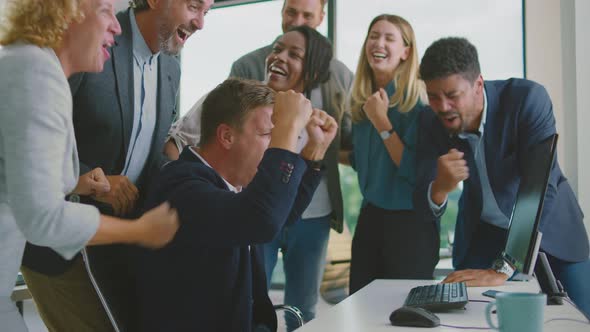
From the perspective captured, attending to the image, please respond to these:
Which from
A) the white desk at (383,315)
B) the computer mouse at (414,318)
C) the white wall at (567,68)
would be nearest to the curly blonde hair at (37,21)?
the white desk at (383,315)

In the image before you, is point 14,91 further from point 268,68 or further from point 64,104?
point 268,68

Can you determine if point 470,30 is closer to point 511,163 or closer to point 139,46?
point 511,163

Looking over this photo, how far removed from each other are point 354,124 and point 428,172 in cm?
77

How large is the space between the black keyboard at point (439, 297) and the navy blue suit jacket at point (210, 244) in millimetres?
396

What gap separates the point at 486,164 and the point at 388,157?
Result: 0.81 meters

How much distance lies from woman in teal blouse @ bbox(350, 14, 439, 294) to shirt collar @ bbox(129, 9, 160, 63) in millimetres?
1282

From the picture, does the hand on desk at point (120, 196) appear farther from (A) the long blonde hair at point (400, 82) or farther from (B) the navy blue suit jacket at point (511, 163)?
(A) the long blonde hair at point (400, 82)

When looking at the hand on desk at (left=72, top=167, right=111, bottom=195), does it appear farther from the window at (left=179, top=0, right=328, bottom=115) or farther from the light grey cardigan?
the window at (left=179, top=0, right=328, bottom=115)

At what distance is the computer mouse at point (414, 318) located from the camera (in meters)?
1.27

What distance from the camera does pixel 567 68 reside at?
354 centimetres

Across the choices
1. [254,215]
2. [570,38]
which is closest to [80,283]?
[254,215]

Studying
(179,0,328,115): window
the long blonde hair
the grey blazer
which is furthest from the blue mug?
(179,0,328,115): window

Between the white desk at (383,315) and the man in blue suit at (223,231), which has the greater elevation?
the man in blue suit at (223,231)

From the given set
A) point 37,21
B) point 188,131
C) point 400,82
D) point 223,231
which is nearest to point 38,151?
point 37,21
